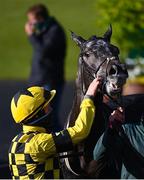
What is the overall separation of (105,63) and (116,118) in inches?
15.3

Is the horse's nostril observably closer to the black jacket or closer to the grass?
the black jacket

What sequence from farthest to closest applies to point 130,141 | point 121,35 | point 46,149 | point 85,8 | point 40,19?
point 85,8 < point 121,35 < point 40,19 < point 130,141 < point 46,149

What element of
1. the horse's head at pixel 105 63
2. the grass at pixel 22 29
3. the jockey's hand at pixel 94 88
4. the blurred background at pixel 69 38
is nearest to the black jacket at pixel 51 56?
the blurred background at pixel 69 38

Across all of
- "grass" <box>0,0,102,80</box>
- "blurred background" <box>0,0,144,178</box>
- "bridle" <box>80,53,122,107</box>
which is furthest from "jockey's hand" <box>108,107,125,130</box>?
"grass" <box>0,0,102,80</box>

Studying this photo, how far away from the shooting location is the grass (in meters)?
19.1

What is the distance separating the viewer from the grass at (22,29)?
62.5 feet

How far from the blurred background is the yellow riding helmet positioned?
4.42 feet

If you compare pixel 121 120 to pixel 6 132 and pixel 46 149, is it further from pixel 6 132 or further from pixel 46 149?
pixel 6 132

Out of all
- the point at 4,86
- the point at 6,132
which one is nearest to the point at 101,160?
the point at 6,132

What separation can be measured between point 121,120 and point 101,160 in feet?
1.00

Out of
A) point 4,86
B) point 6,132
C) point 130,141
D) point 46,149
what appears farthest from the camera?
point 4,86

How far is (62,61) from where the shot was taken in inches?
409

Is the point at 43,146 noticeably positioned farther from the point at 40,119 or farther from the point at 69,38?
the point at 69,38

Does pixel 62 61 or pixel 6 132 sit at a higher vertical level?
pixel 62 61
